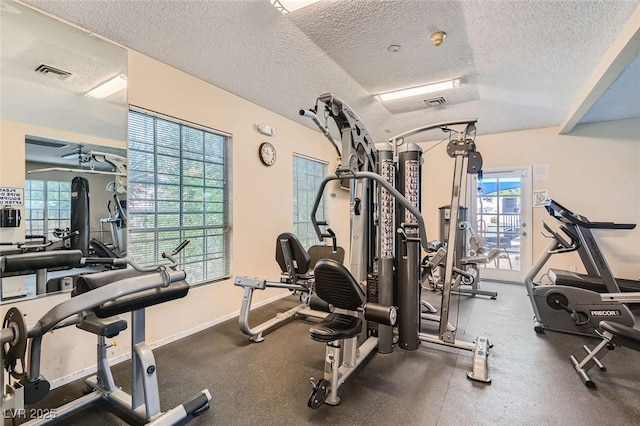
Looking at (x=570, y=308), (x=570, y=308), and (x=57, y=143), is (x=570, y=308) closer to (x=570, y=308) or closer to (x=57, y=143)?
(x=570, y=308)

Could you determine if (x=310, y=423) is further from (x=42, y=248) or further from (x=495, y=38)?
(x=495, y=38)

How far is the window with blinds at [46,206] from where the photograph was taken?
2.06m

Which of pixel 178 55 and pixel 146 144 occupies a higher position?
pixel 178 55

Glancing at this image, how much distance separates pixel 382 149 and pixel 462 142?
0.67m

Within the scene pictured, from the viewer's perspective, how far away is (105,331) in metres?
1.78

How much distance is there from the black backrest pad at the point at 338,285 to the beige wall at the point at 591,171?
4122 mm

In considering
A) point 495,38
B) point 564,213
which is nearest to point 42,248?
point 495,38

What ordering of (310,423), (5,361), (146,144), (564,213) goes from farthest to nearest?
(564,213)
(146,144)
(310,423)
(5,361)

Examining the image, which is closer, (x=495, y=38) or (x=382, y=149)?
(x=495, y=38)

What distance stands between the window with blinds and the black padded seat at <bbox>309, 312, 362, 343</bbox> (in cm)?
202

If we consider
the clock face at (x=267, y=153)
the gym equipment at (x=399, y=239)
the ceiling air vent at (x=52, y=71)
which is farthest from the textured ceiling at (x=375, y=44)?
the gym equipment at (x=399, y=239)

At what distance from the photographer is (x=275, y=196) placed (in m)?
4.18

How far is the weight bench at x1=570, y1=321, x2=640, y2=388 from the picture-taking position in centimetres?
176

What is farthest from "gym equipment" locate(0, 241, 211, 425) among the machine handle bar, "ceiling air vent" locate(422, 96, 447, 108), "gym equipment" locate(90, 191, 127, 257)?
"ceiling air vent" locate(422, 96, 447, 108)
